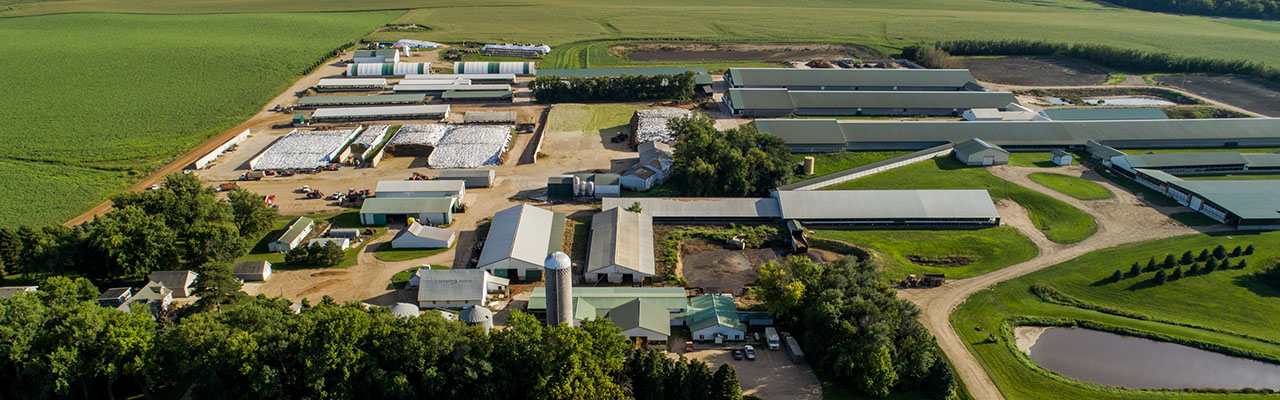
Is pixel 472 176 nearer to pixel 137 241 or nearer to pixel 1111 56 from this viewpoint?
pixel 137 241

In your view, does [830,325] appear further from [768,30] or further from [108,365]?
[768,30]

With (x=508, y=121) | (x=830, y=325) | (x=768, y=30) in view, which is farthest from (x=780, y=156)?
(x=768, y=30)

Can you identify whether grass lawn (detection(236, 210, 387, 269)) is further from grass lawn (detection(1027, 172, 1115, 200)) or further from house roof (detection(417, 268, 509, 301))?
grass lawn (detection(1027, 172, 1115, 200))

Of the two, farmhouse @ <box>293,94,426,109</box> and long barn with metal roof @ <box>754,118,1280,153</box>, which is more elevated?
long barn with metal roof @ <box>754,118,1280,153</box>

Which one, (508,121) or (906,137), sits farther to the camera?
(508,121)

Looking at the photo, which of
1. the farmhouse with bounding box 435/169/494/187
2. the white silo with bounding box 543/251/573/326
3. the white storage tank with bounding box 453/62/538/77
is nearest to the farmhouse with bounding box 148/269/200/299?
the farmhouse with bounding box 435/169/494/187

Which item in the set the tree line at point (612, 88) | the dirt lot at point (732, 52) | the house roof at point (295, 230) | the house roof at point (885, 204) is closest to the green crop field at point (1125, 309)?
the house roof at point (885, 204)
